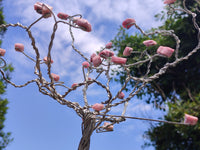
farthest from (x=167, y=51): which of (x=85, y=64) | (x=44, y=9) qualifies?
(x=44, y=9)

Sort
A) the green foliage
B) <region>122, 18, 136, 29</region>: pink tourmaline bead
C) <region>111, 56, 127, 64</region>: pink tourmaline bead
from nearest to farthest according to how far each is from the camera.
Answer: <region>111, 56, 127, 64</region>: pink tourmaline bead
<region>122, 18, 136, 29</region>: pink tourmaline bead
the green foliage

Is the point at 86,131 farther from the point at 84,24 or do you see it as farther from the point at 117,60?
the point at 84,24

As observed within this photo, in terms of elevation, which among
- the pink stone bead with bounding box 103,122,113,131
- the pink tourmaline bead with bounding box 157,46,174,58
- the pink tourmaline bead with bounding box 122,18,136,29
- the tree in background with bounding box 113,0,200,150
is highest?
the tree in background with bounding box 113,0,200,150

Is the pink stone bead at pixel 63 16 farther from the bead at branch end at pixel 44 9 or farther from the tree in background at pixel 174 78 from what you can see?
the tree in background at pixel 174 78

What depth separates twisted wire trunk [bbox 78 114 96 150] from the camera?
0.91 metres

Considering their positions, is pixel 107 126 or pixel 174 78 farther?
pixel 174 78

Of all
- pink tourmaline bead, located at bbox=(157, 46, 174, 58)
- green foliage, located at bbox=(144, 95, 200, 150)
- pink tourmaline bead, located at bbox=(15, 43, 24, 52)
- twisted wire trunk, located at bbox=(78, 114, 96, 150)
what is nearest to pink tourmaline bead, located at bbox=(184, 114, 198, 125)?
pink tourmaline bead, located at bbox=(157, 46, 174, 58)

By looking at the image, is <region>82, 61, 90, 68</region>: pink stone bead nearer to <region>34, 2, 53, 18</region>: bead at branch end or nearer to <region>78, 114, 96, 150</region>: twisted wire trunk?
<region>78, 114, 96, 150</region>: twisted wire trunk

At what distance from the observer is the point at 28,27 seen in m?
0.76

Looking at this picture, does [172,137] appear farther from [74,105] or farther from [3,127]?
[74,105]

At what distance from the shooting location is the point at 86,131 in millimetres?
929

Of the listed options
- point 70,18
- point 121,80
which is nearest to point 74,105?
point 70,18

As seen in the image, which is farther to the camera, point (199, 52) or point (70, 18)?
point (199, 52)

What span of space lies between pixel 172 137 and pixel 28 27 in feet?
9.50
